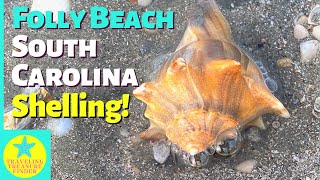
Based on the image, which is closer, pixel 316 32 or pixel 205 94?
pixel 205 94

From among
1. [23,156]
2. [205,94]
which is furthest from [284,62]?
[23,156]

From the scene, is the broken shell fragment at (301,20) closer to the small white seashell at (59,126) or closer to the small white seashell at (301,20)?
the small white seashell at (301,20)

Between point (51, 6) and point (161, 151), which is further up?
point (51, 6)

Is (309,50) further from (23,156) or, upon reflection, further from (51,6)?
(23,156)

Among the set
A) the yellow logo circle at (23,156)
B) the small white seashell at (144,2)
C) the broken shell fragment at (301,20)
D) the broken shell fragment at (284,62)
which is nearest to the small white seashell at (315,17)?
the broken shell fragment at (301,20)

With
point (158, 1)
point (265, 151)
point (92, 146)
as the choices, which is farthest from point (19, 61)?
point (265, 151)

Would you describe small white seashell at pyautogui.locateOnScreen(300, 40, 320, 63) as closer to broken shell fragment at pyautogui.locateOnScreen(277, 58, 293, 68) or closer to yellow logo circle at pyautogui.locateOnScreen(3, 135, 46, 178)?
broken shell fragment at pyautogui.locateOnScreen(277, 58, 293, 68)

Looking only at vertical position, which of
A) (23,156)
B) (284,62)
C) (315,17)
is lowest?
(23,156)
